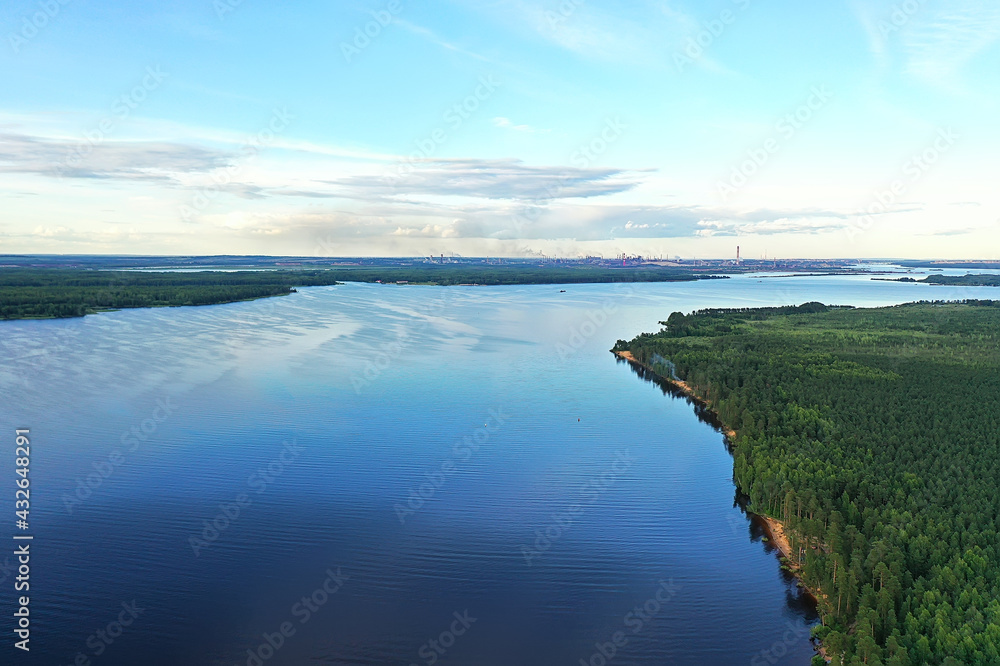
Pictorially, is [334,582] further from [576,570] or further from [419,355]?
[419,355]

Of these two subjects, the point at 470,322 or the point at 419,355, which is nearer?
the point at 419,355

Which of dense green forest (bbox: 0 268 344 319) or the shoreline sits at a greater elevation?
dense green forest (bbox: 0 268 344 319)

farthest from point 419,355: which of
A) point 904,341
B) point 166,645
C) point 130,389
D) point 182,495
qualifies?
point 904,341

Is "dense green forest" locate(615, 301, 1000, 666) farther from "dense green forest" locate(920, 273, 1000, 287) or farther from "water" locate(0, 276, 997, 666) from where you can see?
"dense green forest" locate(920, 273, 1000, 287)

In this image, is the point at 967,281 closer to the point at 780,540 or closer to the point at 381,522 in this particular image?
the point at 780,540

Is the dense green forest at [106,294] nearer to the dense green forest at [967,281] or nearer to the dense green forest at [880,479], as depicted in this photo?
the dense green forest at [880,479]


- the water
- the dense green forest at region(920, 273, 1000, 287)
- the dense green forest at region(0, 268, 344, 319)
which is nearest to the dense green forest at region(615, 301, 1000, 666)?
the water
